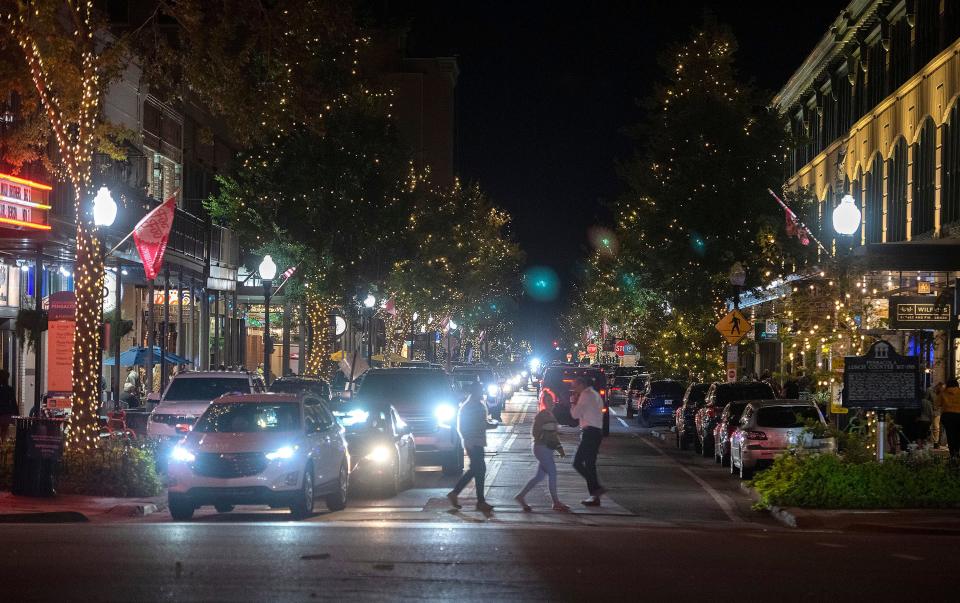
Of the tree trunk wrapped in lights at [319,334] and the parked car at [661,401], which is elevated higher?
the tree trunk wrapped in lights at [319,334]

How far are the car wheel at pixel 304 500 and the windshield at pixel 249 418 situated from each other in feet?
2.34

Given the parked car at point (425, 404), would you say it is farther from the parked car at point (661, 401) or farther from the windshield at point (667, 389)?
the windshield at point (667, 389)

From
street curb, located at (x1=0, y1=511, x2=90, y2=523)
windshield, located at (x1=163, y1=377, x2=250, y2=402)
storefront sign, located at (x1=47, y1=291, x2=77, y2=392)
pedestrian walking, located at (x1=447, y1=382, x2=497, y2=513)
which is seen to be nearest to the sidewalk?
street curb, located at (x1=0, y1=511, x2=90, y2=523)

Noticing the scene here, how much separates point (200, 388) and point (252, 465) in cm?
1099

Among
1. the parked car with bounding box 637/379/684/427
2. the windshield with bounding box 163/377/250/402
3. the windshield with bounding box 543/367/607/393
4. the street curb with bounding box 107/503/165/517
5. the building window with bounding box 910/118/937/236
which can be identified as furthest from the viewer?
the parked car with bounding box 637/379/684/427

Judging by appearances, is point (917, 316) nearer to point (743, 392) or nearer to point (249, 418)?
point (743, 392)

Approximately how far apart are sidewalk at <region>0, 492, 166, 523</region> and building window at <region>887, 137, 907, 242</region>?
95.2 feet

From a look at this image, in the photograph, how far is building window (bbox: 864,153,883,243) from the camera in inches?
1865

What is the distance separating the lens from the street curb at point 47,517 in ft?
61.3

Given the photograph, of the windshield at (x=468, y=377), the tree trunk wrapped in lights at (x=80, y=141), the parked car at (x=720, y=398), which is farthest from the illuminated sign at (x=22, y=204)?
the parked car at (x=720, y=398)

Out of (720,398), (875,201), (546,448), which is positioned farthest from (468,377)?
(546,448)

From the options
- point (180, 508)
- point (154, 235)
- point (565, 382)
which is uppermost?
point (154, 235)

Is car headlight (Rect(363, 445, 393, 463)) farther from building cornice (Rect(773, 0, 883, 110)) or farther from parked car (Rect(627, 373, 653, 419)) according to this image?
parked car (Rect(627, 373, 653, 419))

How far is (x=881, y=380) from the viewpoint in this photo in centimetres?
Result: 2208
